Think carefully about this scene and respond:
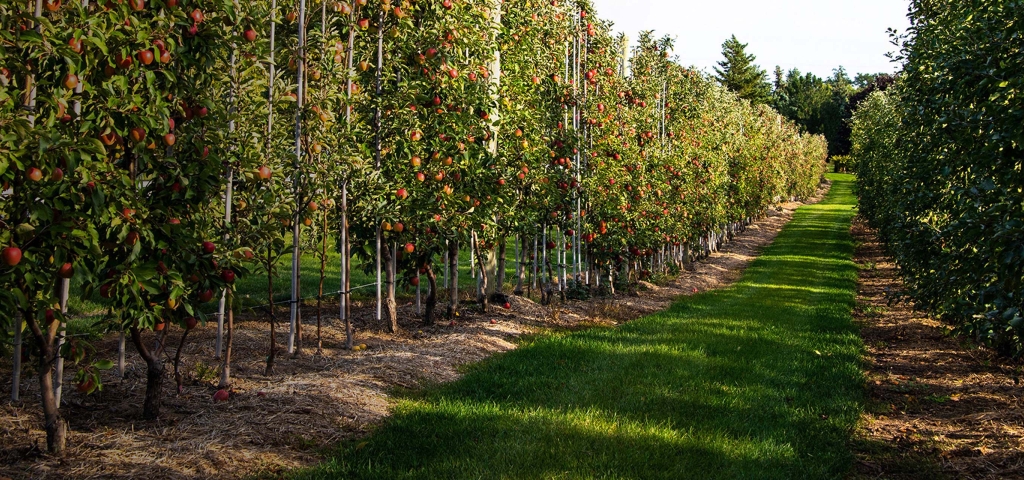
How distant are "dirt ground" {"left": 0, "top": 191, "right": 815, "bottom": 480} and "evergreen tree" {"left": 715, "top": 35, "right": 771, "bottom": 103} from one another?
55.0m

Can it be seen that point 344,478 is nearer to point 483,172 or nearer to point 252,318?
point 483,172

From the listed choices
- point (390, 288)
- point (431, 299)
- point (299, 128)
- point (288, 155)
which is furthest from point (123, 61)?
point (431, 299)

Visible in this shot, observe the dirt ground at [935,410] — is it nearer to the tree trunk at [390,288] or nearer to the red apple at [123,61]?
the tree trunk at [390,288]

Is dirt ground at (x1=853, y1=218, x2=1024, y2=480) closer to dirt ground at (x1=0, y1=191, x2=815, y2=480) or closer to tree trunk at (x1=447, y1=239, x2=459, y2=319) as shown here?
dirt ground at (x1=0, y1=191, x2=815, y2=480)

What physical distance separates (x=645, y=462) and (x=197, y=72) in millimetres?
3425

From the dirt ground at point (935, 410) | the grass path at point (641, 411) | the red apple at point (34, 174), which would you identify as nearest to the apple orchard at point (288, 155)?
the red apple at point (34, 174)

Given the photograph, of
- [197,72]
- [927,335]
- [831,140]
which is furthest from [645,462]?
[831,140]

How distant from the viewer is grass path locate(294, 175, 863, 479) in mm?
4535

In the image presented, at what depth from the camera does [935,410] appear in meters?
6.42

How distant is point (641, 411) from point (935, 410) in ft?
8.45

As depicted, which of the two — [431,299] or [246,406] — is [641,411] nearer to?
[246,406]

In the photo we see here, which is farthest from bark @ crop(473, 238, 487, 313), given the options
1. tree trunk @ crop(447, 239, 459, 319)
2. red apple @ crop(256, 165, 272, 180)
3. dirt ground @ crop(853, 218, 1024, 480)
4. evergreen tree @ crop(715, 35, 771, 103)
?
evergreen tree @ crop(715, 35, 771, 103)

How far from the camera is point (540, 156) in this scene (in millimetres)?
9867

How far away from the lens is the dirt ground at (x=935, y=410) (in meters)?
4.99
